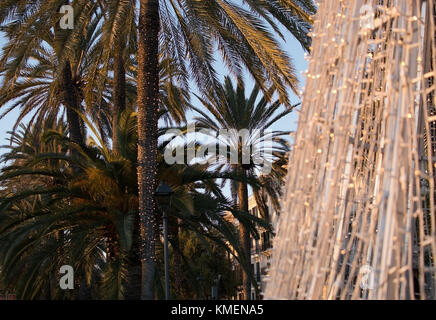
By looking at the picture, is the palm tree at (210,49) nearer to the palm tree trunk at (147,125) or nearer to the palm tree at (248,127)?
the palm tree trunk at (147,125)

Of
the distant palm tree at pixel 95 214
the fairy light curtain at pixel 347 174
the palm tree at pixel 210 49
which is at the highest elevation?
the palm tree at pixel 210 49

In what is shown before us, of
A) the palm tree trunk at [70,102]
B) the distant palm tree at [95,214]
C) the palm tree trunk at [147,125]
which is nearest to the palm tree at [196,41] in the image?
the palm tree trunk at [147,125]

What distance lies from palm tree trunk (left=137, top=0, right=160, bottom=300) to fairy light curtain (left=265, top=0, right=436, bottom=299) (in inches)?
275

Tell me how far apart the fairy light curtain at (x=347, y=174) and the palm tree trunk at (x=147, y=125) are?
22.9ft

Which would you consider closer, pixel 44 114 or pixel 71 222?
pixel 71 222

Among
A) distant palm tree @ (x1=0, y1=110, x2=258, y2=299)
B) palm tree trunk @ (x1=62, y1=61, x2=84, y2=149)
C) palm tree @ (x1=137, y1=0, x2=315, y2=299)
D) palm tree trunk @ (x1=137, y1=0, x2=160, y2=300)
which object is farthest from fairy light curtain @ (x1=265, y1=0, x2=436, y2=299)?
palm tree trunk @ (x1=62, y1=61, x2=84, y2=149)

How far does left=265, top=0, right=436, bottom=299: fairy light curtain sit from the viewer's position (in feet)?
10.7

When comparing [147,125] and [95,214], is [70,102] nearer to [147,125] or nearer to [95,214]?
[95,214]

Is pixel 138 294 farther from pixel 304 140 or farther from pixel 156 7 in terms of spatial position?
pixel 304 140

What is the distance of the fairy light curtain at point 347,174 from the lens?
3.25 meters

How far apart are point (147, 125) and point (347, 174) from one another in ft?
24.3
